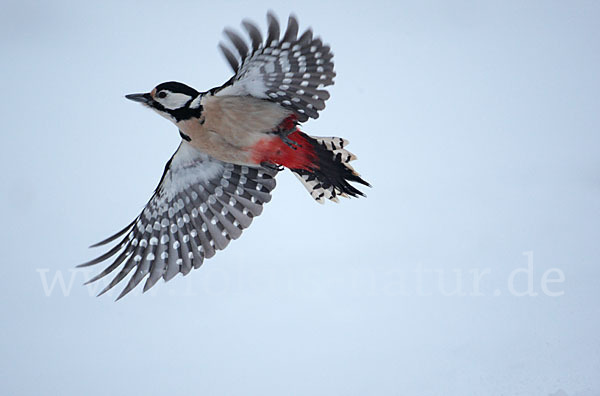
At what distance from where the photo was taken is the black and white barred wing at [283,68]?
1.87m

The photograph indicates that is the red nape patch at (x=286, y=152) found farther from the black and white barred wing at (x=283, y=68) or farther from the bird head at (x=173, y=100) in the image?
the bird head at (x=173, y=100)

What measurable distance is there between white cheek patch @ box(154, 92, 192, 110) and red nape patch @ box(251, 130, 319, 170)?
0.82ft

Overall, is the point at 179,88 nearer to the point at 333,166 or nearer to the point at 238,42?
the point at 238,42

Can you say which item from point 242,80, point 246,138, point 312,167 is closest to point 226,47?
point 242,80

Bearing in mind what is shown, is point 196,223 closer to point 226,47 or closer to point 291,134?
point 291,134

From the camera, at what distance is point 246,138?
6.60 feet

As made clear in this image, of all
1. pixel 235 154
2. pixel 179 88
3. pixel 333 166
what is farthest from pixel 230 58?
pixel 333 166

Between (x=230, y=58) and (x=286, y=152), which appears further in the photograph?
(x=286, y=152)

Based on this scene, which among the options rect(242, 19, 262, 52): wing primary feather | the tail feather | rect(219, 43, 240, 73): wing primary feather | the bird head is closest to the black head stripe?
the bird head

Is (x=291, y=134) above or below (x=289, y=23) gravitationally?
below

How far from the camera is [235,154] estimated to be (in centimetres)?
205

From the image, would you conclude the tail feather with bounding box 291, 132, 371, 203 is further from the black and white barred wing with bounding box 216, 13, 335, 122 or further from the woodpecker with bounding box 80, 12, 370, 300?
the black and white barred wing with bounding box 216, 13, 335, 122

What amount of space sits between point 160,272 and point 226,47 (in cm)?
87

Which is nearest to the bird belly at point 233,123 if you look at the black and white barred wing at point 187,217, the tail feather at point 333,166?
the tail feather at point 333,166
